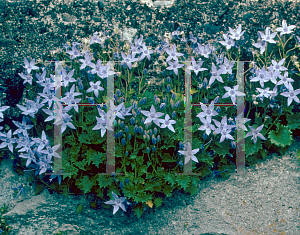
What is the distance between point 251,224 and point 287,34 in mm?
2129

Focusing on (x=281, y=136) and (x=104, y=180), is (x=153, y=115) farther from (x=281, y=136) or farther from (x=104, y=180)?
(x=281, y=136)

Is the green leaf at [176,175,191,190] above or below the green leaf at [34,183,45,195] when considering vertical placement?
above

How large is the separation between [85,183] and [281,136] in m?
2.02

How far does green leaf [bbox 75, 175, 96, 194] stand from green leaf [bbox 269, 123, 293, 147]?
1.83 metres

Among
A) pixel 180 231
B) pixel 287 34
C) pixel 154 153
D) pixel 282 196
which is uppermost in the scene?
pixel 287 34

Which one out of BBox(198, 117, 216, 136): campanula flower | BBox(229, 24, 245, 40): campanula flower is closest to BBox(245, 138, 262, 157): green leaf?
BBox(198, 117, 216, 136): campanula flower

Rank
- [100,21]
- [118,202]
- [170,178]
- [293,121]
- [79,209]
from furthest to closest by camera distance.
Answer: [100,21]
[293,121]
[79,209]
[170,178]
[118,202]

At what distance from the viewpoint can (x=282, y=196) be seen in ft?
9.91

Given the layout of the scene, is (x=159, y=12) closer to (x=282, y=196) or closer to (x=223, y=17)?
(x=223, y=17)

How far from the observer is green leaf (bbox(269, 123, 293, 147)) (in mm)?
3115

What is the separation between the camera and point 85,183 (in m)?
2.99

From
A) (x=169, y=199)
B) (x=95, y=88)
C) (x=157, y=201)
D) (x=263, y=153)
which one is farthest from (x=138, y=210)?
(x=263, y=153)

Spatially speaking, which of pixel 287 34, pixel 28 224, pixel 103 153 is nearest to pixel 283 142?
pixel 287 34

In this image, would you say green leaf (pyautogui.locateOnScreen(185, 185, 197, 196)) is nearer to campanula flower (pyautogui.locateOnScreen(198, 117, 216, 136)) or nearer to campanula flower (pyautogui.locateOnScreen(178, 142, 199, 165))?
campanula flower (pyautogui.locateOnScreen(178, 142, 199, 165))
